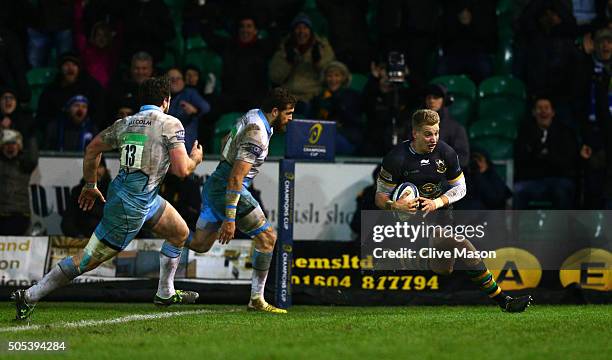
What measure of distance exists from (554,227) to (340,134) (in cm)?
350

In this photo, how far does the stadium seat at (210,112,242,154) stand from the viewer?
17.0m

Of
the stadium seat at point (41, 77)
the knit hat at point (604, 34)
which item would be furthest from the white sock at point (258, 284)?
the stadium seat at point (41, 77)

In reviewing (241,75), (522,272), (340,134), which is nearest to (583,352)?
(522,272)

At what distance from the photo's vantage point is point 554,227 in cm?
1461

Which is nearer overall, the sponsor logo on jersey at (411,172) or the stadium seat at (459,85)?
the sponsor logo on jersey at (411,172)

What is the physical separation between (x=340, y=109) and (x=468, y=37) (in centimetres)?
264

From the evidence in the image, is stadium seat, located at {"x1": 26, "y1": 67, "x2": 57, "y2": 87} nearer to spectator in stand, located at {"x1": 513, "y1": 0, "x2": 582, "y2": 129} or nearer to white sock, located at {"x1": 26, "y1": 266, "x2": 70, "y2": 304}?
spectator in stand, located at {"x1": 513, "y1": 0, "x2": 582, "y2": 129}

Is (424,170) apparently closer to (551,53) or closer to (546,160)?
(546,160)

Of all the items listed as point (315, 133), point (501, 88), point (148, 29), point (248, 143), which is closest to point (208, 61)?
point (148, 29)

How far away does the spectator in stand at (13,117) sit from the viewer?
15930 millimetres

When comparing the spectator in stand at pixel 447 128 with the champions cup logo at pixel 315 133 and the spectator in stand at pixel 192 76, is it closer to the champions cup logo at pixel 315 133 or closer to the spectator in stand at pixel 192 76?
the champions cup logo at pixel 315 133

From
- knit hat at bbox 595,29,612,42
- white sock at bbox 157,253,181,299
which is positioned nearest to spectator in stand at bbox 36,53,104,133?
white sock at bbox 157,253,181,299

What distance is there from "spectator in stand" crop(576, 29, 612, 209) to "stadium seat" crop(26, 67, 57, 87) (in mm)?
8214

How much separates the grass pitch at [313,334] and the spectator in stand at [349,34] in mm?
6561
